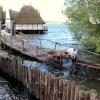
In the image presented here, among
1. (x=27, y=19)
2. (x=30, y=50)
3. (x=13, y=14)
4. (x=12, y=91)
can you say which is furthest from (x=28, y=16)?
(x=12, y=91)

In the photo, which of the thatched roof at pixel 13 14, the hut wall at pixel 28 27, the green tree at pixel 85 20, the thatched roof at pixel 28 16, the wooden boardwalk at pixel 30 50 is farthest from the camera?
the hut wall at pixel 28 27

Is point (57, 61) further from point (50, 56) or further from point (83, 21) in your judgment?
point (83, 21)

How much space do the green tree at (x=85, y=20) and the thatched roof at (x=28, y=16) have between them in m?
44.5

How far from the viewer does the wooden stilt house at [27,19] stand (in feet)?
268

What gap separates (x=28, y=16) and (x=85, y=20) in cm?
4879

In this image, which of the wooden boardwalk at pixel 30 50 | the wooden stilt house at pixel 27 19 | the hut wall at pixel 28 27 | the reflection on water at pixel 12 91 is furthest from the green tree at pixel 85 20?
the hut wall at pixel 28 27

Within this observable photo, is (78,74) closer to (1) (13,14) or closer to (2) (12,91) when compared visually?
(2) (12,91)

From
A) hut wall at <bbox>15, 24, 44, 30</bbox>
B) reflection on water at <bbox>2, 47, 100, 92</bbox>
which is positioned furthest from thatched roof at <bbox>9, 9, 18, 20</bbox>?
reflection on water at <bbox>2, 47, 100, 92</bbox>

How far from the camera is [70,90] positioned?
1678 centimetres

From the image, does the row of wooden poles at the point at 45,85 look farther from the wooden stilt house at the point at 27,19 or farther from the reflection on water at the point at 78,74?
the wooden stilt house at the point at 27,19

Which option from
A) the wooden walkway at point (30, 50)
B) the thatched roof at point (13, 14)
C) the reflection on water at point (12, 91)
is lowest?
the reflection on water at point (12, 91)

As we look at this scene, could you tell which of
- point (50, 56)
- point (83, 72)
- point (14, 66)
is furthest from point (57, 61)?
point (14, 66)

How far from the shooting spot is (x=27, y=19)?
81.6 meters

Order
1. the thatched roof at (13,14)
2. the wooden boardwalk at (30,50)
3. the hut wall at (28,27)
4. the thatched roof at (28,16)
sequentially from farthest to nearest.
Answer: the hut wall at (28,27) → the thatched roof at (13,14) → the thatched roof at (28,16) → the wooden boardwalk at (30,50)
